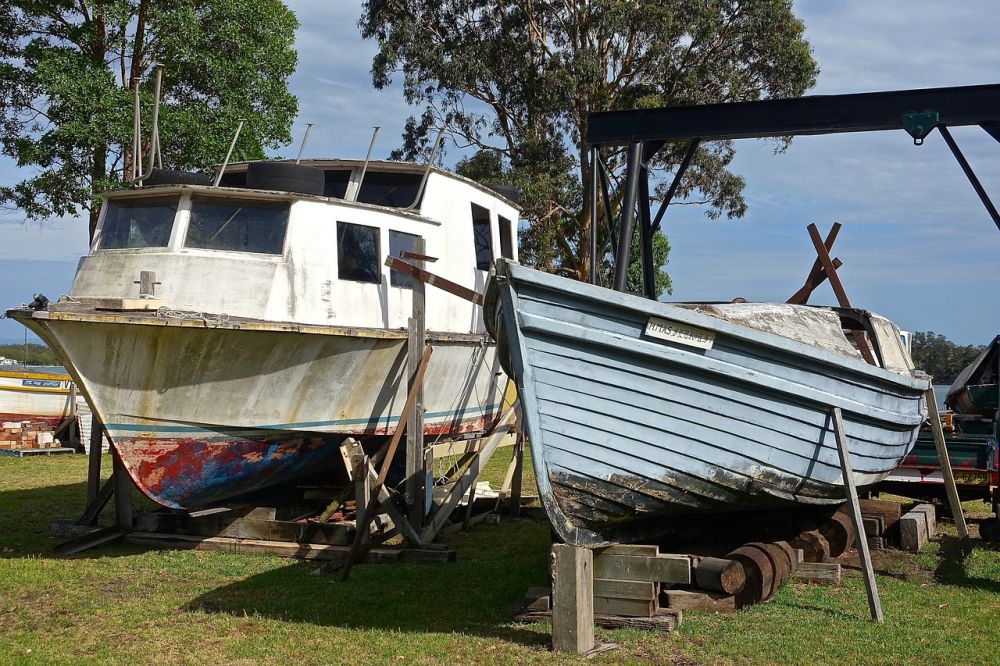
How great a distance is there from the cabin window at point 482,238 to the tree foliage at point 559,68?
12954 millimetres

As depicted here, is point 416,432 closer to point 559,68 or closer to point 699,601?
point 699,601

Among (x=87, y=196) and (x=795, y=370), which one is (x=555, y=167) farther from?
(x=795, y=370)

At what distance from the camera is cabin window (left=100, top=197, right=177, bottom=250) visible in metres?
8.88

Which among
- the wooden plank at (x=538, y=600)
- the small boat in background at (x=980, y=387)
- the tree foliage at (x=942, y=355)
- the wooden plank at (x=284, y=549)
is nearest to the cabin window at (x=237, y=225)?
the wooden plank at (x=284, y=549)

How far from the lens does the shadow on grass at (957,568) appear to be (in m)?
7.54

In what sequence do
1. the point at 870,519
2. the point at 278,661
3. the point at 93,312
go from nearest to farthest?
the point at 278,661, the point at 93,312, the point at 870,519

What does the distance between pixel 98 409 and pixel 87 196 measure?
12.3m

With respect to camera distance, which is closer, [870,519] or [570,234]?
[870,519]

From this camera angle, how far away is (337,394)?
9.05 meters

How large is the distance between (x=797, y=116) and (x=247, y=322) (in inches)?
219

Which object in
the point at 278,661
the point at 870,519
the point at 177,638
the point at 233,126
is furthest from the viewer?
the point at 233,126

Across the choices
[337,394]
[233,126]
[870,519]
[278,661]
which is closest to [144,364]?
[337,394]

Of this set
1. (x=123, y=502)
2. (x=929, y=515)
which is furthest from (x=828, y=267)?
(x=123, y=502)

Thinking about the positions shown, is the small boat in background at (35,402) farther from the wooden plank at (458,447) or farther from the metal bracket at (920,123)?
the metal bracket at (920,123)
